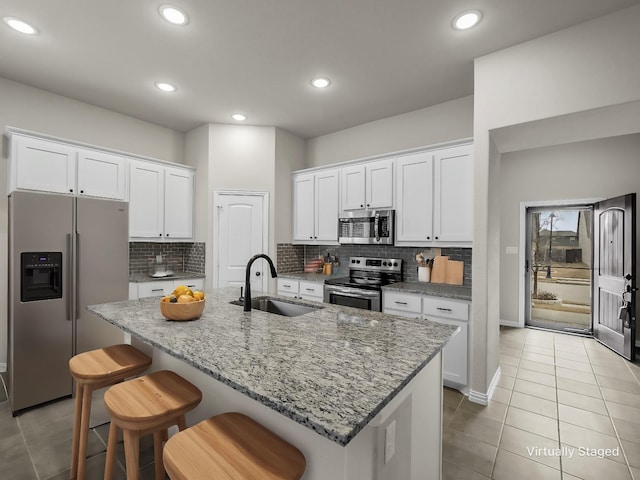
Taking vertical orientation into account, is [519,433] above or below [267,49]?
below

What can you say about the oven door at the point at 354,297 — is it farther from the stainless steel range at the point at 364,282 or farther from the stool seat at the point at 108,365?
the stool seat at the point at 108,365

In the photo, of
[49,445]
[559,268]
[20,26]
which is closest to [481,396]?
[49,445]

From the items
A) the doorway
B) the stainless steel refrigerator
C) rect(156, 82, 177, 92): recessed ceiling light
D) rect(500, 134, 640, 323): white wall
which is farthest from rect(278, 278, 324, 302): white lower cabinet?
the doorway

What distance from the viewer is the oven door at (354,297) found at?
3.32 m

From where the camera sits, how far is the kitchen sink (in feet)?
7.42

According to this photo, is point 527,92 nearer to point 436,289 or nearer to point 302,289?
point 436,289

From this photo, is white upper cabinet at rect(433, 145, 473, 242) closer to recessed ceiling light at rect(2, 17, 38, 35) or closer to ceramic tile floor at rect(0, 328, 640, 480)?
ceramic tile floor at rect(0, 328, 640, 480)

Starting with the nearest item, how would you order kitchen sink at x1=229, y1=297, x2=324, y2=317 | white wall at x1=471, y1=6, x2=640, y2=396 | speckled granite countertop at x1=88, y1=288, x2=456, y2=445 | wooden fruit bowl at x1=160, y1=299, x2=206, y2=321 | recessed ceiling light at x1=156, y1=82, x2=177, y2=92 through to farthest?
speckled granite countertop at x1=88, y1=288, x2=456, y2=445
wooden fruit bowl at x1=160, y1=299, x2=206, y2=321
white wall at x1=471, y1=6, x2=640, y2=396
kitchen sink at x1=229, y1=297, x2=324, y2=317
recessed ceiling light at x1=156, y1=82, x2=177, y2=92

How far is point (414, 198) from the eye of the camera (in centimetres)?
349

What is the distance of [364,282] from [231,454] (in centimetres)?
278

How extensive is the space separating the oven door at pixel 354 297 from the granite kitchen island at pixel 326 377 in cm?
132

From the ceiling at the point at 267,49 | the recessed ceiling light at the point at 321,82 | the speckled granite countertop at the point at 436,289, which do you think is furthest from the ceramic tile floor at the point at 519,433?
the recessed ceiling light at the point at 321,82

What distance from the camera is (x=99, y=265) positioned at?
115 inches

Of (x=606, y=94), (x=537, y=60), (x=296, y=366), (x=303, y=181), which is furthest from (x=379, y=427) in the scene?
(x=303, y=181)
